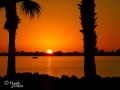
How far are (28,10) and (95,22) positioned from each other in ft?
12.1

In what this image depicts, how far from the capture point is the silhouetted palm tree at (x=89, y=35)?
12641mm

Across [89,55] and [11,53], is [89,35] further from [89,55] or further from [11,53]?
[11,53]

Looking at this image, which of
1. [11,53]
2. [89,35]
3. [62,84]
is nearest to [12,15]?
[11,53]

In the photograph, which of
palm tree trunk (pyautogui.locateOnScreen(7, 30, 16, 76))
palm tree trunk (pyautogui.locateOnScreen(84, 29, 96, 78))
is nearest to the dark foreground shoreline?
palm tree trunk (pyautogui.locateOnScreen(84, 29, 96, 78))

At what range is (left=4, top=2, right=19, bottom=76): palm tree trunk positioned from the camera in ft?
48.7

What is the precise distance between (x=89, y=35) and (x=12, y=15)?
4.59 m

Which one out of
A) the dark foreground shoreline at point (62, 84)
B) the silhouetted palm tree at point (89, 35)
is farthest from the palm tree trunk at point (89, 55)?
the dark foreground shoreline at point (62, 84)

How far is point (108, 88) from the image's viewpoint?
10047 mm

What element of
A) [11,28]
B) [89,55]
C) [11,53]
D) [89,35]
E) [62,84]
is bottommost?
[62,84]

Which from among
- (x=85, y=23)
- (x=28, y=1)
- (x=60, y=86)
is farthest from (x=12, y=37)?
(x=60, y=86)

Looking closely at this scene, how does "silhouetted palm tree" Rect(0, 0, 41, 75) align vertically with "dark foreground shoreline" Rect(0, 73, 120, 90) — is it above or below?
above

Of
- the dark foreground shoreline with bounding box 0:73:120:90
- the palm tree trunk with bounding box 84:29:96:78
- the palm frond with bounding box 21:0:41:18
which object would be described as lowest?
the dark foreground shoreline with bounding box 0:73:120:90

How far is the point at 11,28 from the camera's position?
15.0m

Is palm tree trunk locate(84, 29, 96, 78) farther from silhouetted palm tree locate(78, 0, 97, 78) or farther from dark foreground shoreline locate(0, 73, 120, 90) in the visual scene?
dark foreground shoreline locate(0, 73, 120, 90)
